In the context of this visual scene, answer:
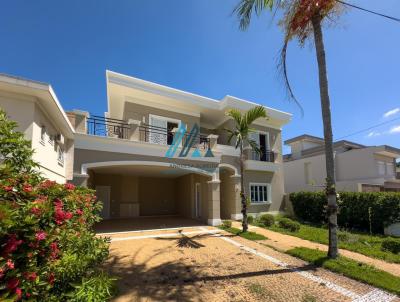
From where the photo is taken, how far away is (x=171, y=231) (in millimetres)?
11609

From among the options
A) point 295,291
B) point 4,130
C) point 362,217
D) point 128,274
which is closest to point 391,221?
point 362,217

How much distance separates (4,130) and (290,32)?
808cm

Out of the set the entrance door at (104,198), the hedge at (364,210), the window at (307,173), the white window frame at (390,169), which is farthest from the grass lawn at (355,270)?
the white window frame at (390,169)

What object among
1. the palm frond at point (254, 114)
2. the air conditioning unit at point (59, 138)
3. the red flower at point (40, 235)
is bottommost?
the red flower at point (40, 235)

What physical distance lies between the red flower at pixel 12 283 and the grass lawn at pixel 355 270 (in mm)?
6636

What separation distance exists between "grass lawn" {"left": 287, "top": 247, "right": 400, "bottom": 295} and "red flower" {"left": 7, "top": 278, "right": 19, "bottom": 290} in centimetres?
664

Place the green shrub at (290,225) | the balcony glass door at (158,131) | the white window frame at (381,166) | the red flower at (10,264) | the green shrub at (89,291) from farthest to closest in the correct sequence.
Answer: the white window frame at (381,166), the balcony glass door at (158,131), the green shrub at (290,225), the green shrub at (89,291), the red flower at (10,264)

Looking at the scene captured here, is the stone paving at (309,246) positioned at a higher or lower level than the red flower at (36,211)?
lower

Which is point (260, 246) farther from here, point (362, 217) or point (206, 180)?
point (362, 217)

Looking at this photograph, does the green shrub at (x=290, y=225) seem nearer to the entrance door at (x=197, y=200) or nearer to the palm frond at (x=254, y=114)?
the entrance door at (x=197, y=200)

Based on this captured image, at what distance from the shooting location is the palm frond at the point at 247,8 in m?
7.22

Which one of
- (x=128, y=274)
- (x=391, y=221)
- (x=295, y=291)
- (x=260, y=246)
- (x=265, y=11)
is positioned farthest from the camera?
(x=391, y=221)

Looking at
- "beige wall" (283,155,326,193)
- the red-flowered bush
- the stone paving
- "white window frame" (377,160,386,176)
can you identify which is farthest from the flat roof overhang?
the red-flowered bush

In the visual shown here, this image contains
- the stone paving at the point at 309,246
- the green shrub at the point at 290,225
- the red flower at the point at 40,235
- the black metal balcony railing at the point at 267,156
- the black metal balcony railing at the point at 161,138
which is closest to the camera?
the red flower at the point at 40,235
